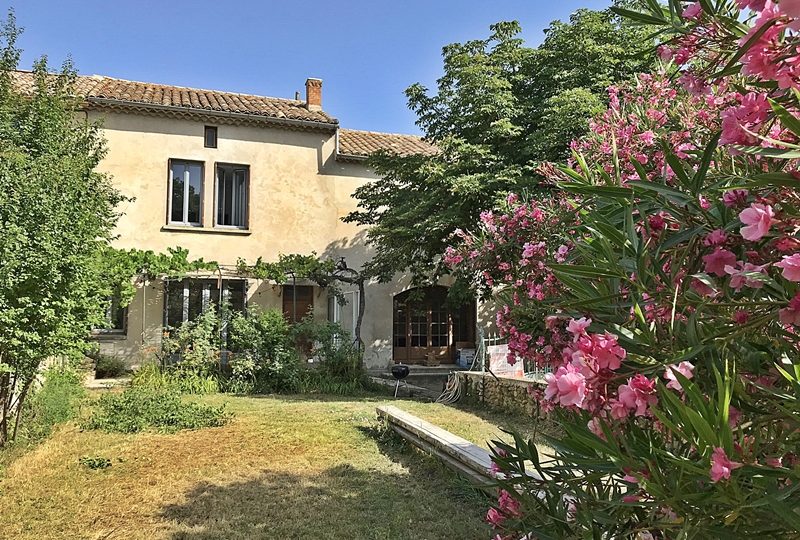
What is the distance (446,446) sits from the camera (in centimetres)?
595

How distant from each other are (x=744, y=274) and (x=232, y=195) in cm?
1631

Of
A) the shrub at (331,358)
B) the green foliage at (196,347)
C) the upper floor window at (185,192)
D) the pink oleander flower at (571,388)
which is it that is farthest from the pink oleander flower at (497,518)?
the upper floor window at (185,192)

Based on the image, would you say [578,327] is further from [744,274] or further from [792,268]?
[792,268]

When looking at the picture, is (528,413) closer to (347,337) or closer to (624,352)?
(347,337)

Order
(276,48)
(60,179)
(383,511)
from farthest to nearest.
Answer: (276,48) → (60,179) → (383,511)

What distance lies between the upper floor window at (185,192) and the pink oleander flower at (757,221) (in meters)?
16.0

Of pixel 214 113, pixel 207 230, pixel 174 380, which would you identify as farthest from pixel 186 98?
pixel 174 380

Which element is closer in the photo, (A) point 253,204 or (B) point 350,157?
(A) point 253,204

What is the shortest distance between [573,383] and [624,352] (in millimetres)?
132

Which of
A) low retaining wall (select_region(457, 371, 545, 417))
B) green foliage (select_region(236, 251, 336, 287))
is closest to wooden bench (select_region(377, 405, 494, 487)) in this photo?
low retaining wall (select_region(457, 371, 545, 417))

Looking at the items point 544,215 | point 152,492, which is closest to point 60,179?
point 152,492

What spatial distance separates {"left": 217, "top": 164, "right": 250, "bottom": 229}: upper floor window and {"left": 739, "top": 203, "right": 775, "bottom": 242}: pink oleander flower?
16.0 m

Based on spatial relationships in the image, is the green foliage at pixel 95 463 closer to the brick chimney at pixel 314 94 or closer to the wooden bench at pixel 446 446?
the wooden bench at pixel 446 446

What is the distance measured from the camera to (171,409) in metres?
9.05
